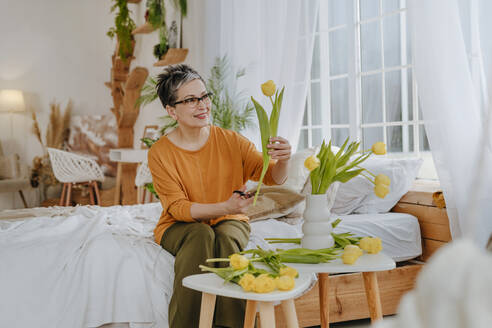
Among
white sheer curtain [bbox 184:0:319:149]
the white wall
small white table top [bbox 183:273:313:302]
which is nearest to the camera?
small white table top [bbox 183:273:313:302]

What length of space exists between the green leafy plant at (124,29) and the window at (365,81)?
3.88m

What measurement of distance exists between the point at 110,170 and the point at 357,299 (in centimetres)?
534

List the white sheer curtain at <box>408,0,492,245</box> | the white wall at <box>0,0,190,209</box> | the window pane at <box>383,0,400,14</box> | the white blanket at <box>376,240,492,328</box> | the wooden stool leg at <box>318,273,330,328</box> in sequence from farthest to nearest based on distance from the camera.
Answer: the white wall at <box>0,0,190,209</box>
the window pane at <box>383,0,400,14</box>
the white sheer curtain at <box>408,0,492,245</box>
the wooden stool leg at <box>318,273,330,328</box>
the white blanket at <box>376,240,492,328</box>

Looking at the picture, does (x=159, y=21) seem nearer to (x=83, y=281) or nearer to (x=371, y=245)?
Answer: (x=83, y=281)

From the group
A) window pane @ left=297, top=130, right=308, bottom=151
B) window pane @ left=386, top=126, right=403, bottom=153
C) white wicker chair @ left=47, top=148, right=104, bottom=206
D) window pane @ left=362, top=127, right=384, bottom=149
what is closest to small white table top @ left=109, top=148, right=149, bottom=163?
white wicker chair @ left=47, top=148, right=104, bottom=206

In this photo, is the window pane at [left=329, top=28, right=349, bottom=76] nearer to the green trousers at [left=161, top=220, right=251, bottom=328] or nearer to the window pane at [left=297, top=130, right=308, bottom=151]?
the window pane at [left=297, top=130, right=308, bottom=151]

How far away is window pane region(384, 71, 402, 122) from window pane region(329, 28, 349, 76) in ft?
1.33

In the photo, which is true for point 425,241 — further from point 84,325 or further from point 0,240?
point 0,240

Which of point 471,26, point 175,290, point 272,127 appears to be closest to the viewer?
point 272,127

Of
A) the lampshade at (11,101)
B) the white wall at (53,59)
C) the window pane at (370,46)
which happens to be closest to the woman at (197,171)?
the window pane at (370,46)

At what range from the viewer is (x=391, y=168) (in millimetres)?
2820

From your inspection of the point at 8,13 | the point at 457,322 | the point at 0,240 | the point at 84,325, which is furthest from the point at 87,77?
the point at 457,322

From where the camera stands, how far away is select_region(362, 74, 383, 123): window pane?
3.29 meters

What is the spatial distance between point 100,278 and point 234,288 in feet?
2.69
